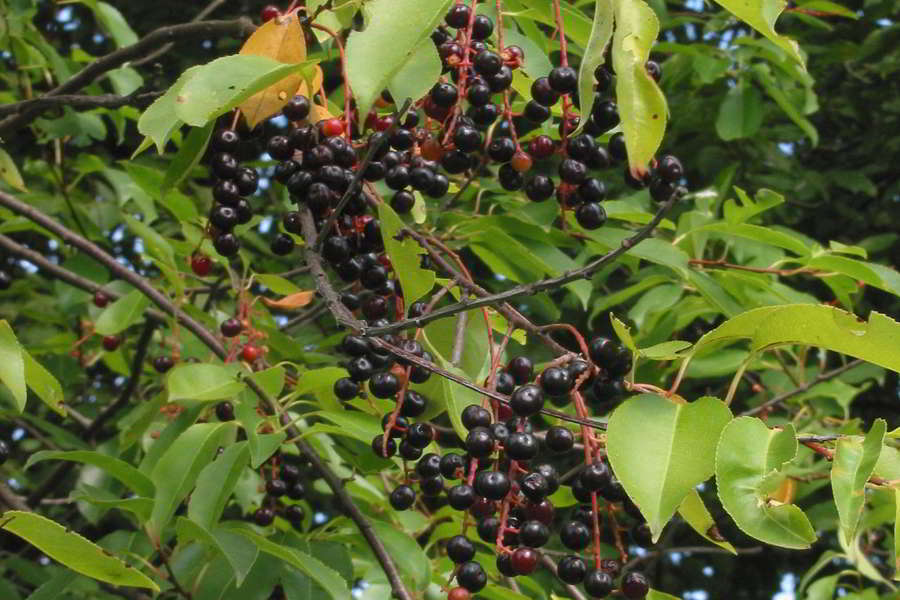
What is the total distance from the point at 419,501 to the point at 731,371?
0.88 meters

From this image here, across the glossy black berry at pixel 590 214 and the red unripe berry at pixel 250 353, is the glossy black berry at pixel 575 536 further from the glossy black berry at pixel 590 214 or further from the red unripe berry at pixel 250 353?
the red unripe berry at pixel 250 353

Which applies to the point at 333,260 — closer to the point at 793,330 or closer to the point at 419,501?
the point at 793,330

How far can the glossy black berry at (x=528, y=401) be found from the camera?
0.97 meters

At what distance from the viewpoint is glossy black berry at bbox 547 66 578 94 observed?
112 cm

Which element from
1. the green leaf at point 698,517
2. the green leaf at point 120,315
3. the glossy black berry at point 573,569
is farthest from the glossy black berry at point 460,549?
the green leaf at point 120,315

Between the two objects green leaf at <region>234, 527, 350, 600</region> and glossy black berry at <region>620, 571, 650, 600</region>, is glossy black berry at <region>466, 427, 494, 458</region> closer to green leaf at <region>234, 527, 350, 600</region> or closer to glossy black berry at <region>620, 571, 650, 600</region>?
glossy black berry at <region>620, 571, 650, 600</region>

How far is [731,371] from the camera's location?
2543 millimetres

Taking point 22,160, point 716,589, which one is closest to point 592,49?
point 22,160

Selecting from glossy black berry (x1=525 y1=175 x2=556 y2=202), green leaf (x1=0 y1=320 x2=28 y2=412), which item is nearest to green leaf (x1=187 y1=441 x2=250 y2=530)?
green leaf (x1=0 y1=320 x2=28 y2=412)

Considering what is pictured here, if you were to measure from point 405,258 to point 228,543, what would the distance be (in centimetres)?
56

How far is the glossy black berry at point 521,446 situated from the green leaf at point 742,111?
6.89 ft

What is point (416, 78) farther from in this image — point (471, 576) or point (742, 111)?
point (742, 111)

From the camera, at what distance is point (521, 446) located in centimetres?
97

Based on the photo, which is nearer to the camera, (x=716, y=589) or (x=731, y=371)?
(x=731, y=371)
